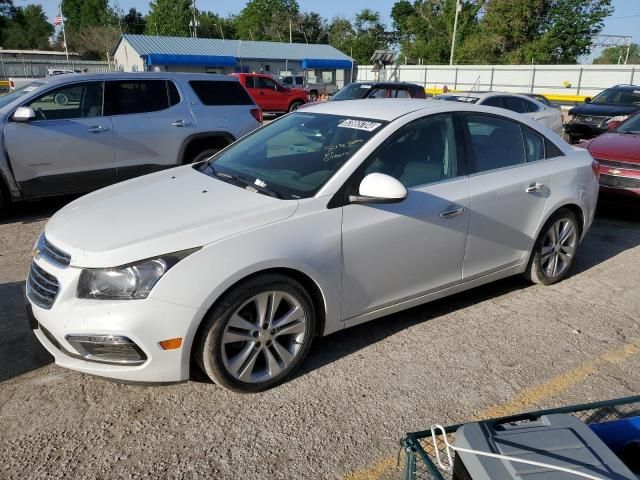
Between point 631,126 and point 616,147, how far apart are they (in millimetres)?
1123

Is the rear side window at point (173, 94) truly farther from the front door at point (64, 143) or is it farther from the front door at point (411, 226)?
the front door at point (411, 226)

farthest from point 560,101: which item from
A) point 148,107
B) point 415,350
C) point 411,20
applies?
point 411,20

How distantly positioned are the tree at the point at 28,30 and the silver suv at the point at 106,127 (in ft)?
317

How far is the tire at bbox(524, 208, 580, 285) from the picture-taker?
4.45 meters

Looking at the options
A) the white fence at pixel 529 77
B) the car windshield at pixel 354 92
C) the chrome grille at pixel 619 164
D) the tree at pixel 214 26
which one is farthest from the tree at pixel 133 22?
the chrome grille at pixel 619 164

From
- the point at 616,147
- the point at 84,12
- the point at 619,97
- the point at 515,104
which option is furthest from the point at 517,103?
the point at 84,12

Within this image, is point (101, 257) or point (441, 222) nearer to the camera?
point (101, 257)

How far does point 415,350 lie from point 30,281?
95.6 inches

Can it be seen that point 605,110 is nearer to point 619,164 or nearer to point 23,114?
point 619,164

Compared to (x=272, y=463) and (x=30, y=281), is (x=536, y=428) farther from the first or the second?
(x=30, y=281)

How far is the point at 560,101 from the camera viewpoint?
31469 mm

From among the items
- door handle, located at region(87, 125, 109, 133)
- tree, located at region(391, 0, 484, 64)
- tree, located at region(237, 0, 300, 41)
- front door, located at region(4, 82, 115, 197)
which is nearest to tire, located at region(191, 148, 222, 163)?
front door, located at region(4, 82, 115, 197)

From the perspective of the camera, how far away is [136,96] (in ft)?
23.1

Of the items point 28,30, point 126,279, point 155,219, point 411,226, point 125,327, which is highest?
point 28,30
